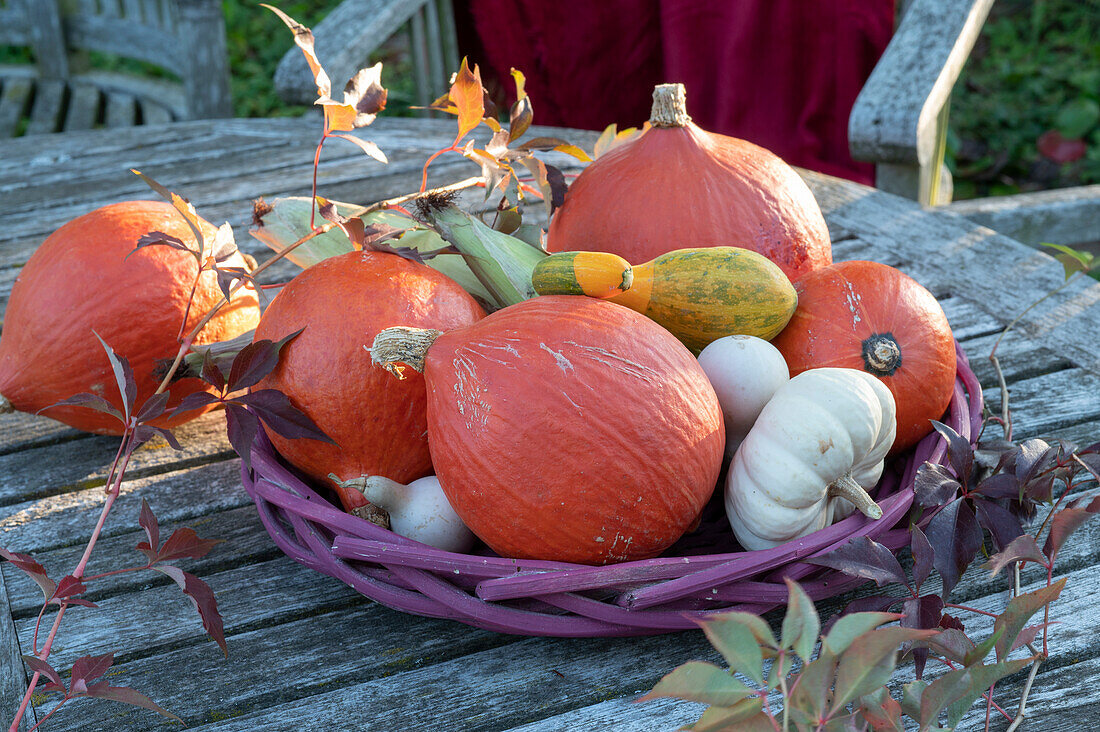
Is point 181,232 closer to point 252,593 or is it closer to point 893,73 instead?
point 252,593

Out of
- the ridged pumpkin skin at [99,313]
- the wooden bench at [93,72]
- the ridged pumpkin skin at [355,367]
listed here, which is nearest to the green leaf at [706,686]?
the ridged pumpkin skin at [355,367]

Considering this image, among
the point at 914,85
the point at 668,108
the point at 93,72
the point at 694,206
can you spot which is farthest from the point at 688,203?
the point at 93,72

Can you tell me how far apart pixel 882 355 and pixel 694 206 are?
254 mm

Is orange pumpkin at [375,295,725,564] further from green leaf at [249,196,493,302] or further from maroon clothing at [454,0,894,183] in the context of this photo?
maroon clothing at [454,0,894,183]

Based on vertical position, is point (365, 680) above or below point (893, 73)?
below

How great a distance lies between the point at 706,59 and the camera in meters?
3.03

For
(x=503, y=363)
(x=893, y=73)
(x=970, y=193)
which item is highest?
(x=893, y=73)

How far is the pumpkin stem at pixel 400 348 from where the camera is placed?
0.73m

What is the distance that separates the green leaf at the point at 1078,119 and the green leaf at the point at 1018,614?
4207 mm

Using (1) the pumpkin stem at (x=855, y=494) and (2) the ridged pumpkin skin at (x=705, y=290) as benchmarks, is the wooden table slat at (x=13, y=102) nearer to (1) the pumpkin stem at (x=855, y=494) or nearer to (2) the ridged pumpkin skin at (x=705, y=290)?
(2) the ridged pumpkin skin at (x=705, y=290)

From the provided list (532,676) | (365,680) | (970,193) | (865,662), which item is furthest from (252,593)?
(970,193)

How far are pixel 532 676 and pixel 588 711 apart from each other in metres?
0.06

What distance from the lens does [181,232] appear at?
1.02 metres

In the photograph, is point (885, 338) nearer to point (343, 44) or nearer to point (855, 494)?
point (855, 494)
